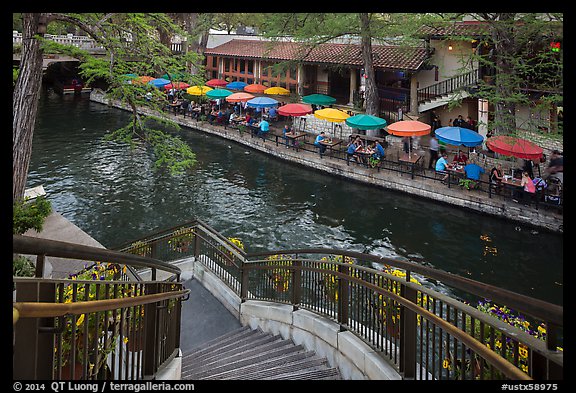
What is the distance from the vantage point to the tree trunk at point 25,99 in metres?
7.95

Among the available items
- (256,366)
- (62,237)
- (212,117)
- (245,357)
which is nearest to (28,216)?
(62,237)

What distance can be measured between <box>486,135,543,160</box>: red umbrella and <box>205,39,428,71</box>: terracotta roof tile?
886 centimetres

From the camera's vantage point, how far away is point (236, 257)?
8562 mm

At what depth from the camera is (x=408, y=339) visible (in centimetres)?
387

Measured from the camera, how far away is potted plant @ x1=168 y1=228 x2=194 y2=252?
10156 millimetres

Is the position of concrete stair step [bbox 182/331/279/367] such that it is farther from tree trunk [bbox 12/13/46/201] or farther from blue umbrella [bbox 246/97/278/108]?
blue umbrella [bbox 246/97/278/108]

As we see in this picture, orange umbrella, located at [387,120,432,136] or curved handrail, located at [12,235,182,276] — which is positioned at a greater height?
orange umbrella, located at [387,120,432,136]

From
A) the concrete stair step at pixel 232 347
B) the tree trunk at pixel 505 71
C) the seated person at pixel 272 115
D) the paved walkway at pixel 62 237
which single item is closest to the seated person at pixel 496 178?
the tree trunk at pixel 505 71

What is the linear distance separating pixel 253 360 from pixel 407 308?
249 cm

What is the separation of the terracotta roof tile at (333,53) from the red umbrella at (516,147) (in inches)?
349

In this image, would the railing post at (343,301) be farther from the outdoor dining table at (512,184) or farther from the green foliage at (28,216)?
the outdoor dining table at (512,184)

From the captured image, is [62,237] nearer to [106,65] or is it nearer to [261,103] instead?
[106,65]

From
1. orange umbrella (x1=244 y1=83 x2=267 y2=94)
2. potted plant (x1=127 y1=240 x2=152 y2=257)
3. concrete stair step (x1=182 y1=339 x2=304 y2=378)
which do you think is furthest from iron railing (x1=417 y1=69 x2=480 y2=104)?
concrete stair step (x1=182 y1=339 x2=304 y2=378)
